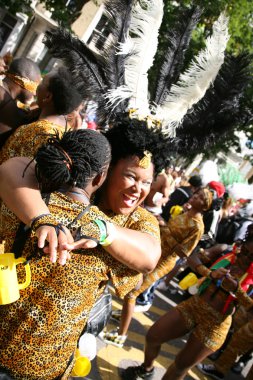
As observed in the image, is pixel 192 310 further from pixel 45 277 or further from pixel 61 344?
pixel 45 277

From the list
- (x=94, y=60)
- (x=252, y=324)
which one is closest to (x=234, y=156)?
(x=252, y=324)

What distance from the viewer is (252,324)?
4180 mm

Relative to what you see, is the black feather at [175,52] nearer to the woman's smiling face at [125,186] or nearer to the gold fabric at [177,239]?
the woman's smiling face at [125,186]

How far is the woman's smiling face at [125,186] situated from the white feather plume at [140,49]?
17.9 inches

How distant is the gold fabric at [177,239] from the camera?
4070 mm

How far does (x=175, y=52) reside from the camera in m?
2.37

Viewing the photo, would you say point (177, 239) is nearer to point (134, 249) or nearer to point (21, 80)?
point (21, 80)

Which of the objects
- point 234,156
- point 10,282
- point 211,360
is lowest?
point 211,360

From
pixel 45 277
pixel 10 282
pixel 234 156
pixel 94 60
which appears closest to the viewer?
pixel 10 282

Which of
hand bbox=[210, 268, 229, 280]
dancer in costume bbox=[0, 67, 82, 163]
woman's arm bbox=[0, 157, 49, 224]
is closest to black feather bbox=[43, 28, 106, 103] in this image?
dancer in costume bbox=[0, 67, 82, 163]

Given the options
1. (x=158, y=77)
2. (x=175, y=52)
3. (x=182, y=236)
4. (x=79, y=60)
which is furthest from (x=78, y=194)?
(x=182, y=236)

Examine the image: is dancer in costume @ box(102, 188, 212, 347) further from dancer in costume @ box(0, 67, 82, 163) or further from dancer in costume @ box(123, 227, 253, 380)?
dancer in costume @ box(0, 67, 82, 163)

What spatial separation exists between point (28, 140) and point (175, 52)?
109cm

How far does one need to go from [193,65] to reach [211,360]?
4002mm
